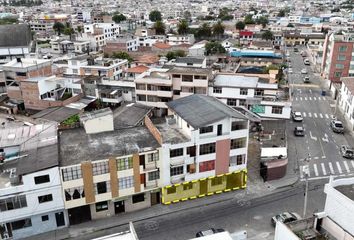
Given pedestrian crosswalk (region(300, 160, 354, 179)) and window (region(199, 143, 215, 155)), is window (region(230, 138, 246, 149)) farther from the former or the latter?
pedestrian crosswalk (region(300, 160, 354, 179))

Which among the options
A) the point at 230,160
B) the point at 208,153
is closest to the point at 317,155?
the point at 230,160

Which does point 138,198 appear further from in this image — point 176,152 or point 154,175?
point 176,152

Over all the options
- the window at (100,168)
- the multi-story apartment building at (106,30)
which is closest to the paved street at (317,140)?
the window at (100,168)

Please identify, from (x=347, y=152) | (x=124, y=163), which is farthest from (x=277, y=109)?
(x=124, y=163)

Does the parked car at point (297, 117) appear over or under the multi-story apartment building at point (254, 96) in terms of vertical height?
under

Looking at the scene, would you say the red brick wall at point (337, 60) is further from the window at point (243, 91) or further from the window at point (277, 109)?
the window at point (243, 91)

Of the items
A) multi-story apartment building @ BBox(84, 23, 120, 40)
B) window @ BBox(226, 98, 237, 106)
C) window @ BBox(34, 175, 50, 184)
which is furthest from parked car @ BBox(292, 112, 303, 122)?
multi-story apartment building @ BBox(84, 23, 120, 40)
